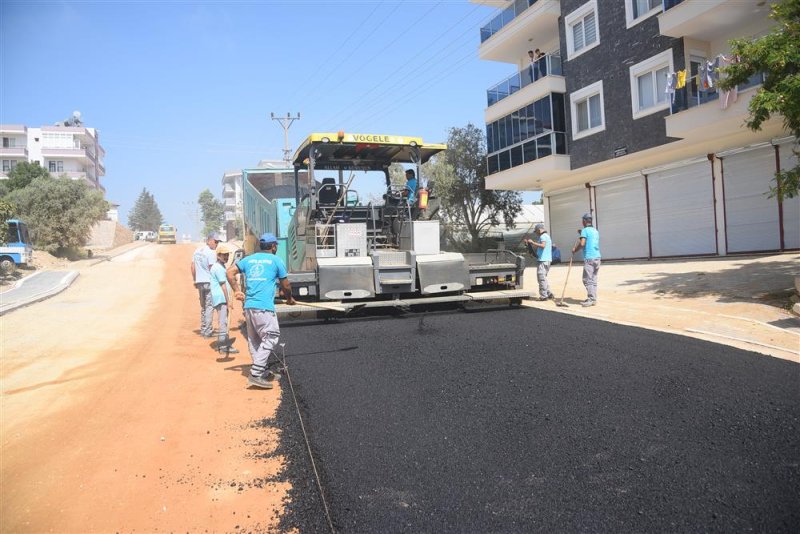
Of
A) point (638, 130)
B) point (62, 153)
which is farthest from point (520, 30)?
point (62, 153)

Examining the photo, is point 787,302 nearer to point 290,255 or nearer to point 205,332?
point 290,255

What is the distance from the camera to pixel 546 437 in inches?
146

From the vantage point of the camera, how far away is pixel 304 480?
328 centimetres

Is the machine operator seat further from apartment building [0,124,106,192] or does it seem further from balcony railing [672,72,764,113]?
apartment building [0,124,106,192]

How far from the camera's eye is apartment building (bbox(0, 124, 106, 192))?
56.2 metres

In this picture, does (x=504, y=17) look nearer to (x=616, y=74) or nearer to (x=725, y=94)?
(x=616, y=74)

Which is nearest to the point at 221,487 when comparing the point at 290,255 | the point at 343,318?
the point at 343,318

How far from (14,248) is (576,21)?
22.1m

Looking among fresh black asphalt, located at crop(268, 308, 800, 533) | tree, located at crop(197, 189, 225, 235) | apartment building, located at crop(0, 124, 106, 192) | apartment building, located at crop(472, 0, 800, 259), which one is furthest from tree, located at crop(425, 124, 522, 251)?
tree, located at crop(197, 189, 225, 235)

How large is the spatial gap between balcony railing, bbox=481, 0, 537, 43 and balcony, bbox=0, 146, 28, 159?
53806 millimetres

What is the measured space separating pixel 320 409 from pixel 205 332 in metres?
4.62

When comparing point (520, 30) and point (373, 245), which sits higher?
point (520, 30)

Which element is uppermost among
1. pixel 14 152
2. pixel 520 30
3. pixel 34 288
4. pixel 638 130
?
pixel 14 152

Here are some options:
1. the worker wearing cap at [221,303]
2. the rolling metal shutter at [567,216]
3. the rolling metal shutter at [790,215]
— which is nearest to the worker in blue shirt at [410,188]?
the worker wearing cap at [221,303]
